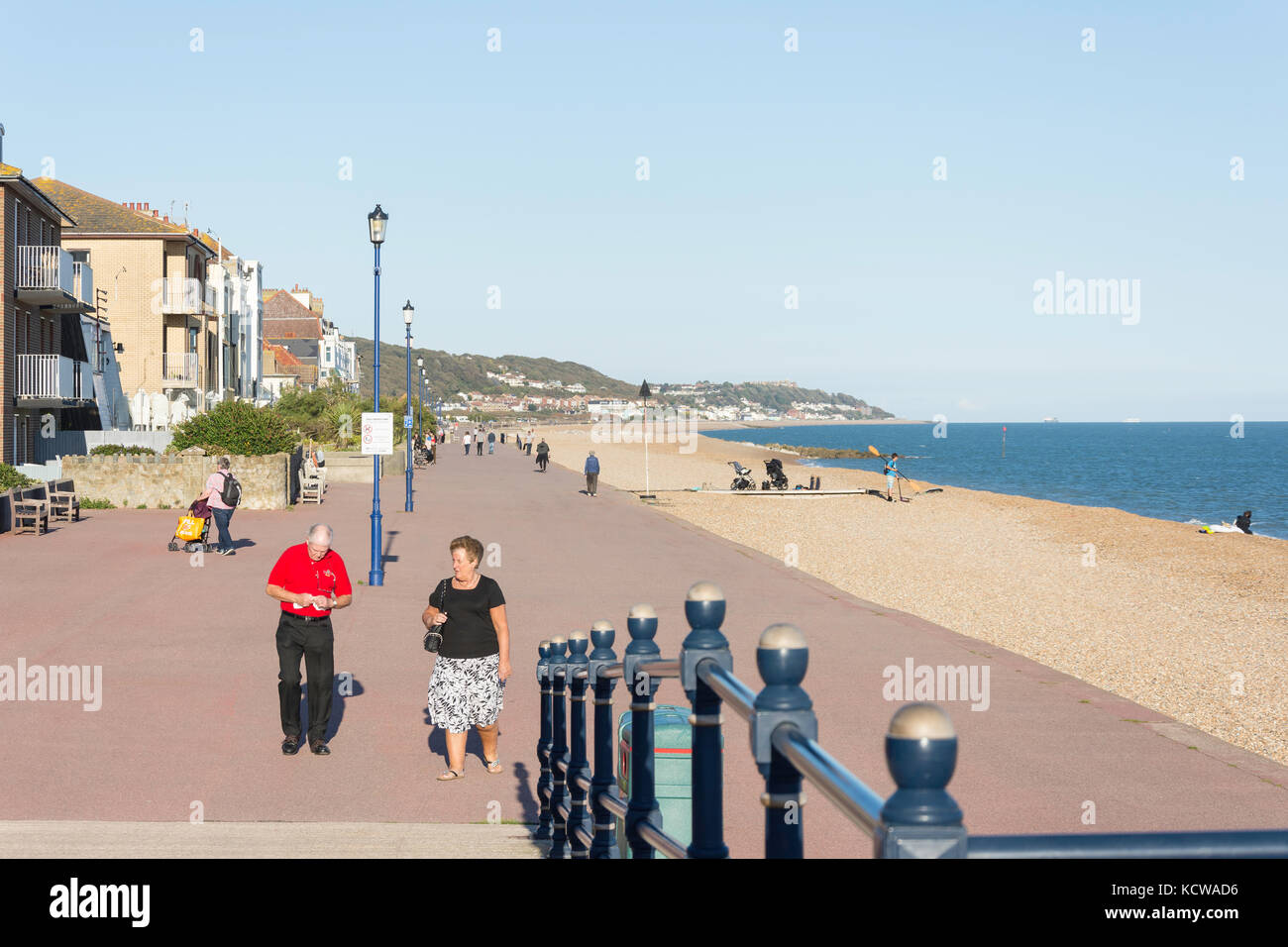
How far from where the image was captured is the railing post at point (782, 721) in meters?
2.29

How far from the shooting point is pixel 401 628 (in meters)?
13.6

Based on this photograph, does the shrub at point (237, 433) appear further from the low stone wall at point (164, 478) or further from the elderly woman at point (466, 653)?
the elderly woman at point (466, 653)

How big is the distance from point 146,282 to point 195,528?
31853mm

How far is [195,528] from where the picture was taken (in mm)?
19516

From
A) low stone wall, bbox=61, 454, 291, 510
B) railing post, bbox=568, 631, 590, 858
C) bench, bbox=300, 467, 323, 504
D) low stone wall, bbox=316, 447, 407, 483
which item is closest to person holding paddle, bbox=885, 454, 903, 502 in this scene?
bench, bbox=300, 467, 323, 504

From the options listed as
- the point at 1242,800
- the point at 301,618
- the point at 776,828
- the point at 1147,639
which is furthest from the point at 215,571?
the point at 776,828

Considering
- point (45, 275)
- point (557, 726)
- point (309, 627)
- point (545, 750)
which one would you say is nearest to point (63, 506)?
point (45, 275)

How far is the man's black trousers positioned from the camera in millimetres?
8250

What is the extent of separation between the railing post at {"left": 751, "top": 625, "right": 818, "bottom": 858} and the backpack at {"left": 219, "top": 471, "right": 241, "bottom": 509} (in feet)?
61.5

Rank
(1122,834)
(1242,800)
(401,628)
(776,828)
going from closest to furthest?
(1122,834) < (776,828) < (1242,800) < (401,628)

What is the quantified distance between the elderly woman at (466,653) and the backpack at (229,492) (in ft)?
43.2

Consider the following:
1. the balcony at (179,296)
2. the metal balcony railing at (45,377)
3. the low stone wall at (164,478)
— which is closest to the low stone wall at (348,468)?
the metal balcony railing at (45,377)
